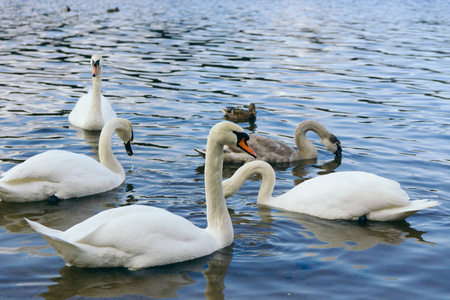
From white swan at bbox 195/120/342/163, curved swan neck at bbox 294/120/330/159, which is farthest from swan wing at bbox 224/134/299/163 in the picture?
curved swan neck at bbox 294/120/330/159

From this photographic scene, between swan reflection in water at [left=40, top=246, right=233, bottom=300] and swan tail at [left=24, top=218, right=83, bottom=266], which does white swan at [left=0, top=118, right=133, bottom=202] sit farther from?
swan tail at [left=24, top=218, right=83, bottom=266]

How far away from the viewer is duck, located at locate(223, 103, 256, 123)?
14211 millimetres

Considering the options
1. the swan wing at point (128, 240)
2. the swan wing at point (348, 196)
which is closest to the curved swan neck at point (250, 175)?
the swan wing at point (348, 196)

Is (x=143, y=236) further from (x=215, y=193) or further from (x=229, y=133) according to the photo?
(x=229, y=133)

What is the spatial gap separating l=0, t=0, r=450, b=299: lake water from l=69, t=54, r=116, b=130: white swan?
441mm

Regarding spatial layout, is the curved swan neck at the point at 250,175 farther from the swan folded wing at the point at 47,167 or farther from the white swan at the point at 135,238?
the swan folded wing at the point at 47,167

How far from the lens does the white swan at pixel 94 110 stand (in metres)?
13.3

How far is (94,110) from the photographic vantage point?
1338 centimetres

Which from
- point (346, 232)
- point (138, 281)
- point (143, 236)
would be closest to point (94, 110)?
point (346, 232)

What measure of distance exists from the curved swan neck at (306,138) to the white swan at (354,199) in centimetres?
356

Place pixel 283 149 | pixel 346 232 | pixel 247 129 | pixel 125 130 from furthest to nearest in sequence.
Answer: pixel 247 129 → pixel 283 149 → pixel 125 130 → pixel 346 232

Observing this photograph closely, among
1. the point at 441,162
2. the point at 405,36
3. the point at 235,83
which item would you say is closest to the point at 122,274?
the point at 441,162

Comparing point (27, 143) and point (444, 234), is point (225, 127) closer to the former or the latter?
point (444, 234)

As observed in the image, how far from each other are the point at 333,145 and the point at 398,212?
4109 mm
